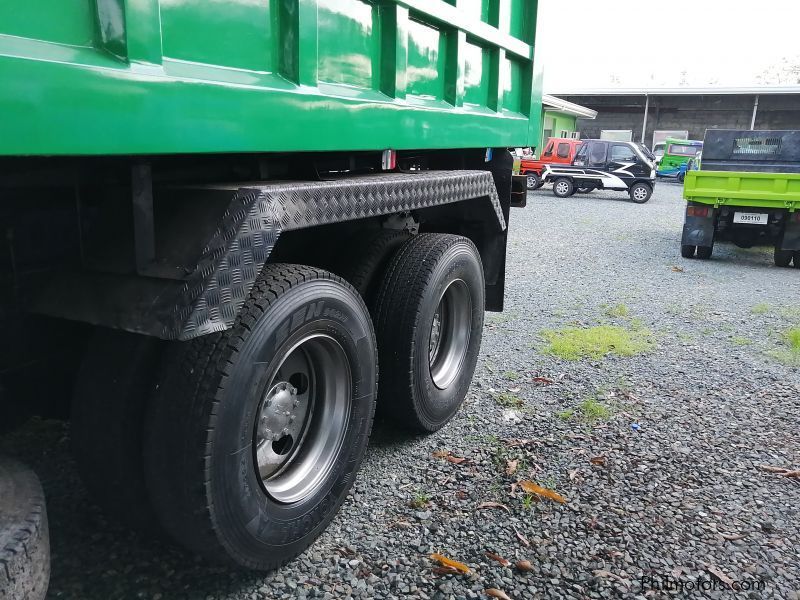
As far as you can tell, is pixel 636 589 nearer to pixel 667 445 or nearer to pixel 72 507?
pixel 667 445

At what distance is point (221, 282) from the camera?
1.84 m

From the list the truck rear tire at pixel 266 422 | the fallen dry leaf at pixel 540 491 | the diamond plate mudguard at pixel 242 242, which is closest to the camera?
the diamond plate mudguard at pixel 242 242

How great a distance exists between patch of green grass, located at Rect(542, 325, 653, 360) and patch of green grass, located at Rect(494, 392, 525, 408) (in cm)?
95

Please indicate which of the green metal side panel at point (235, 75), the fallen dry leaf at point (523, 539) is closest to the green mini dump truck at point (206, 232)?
the green metal side panel at point (235, 75)

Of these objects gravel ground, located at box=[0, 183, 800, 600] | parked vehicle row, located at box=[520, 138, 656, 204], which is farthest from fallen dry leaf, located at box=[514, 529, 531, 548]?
parked vehicle row, located at box=[520, 138, 656, 204]

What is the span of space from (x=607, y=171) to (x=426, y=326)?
1732cm

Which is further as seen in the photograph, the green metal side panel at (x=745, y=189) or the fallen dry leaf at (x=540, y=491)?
the green metal side panel at (x=745, y=189)

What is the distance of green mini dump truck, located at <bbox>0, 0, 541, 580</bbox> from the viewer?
156 cm

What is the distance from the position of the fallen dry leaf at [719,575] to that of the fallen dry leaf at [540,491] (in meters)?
0.64

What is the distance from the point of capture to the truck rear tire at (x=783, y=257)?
916cm

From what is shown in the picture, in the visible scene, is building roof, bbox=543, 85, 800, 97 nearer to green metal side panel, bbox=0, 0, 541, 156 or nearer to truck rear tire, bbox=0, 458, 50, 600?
green metal side panel, bbox=0, 0, 541, 156

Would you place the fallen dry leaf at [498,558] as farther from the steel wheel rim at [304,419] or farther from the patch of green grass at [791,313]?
the patch of green grass at [791,313]

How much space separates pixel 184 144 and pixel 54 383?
1237 millimetres

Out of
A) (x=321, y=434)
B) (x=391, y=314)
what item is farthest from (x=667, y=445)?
(x=321, y=434)
